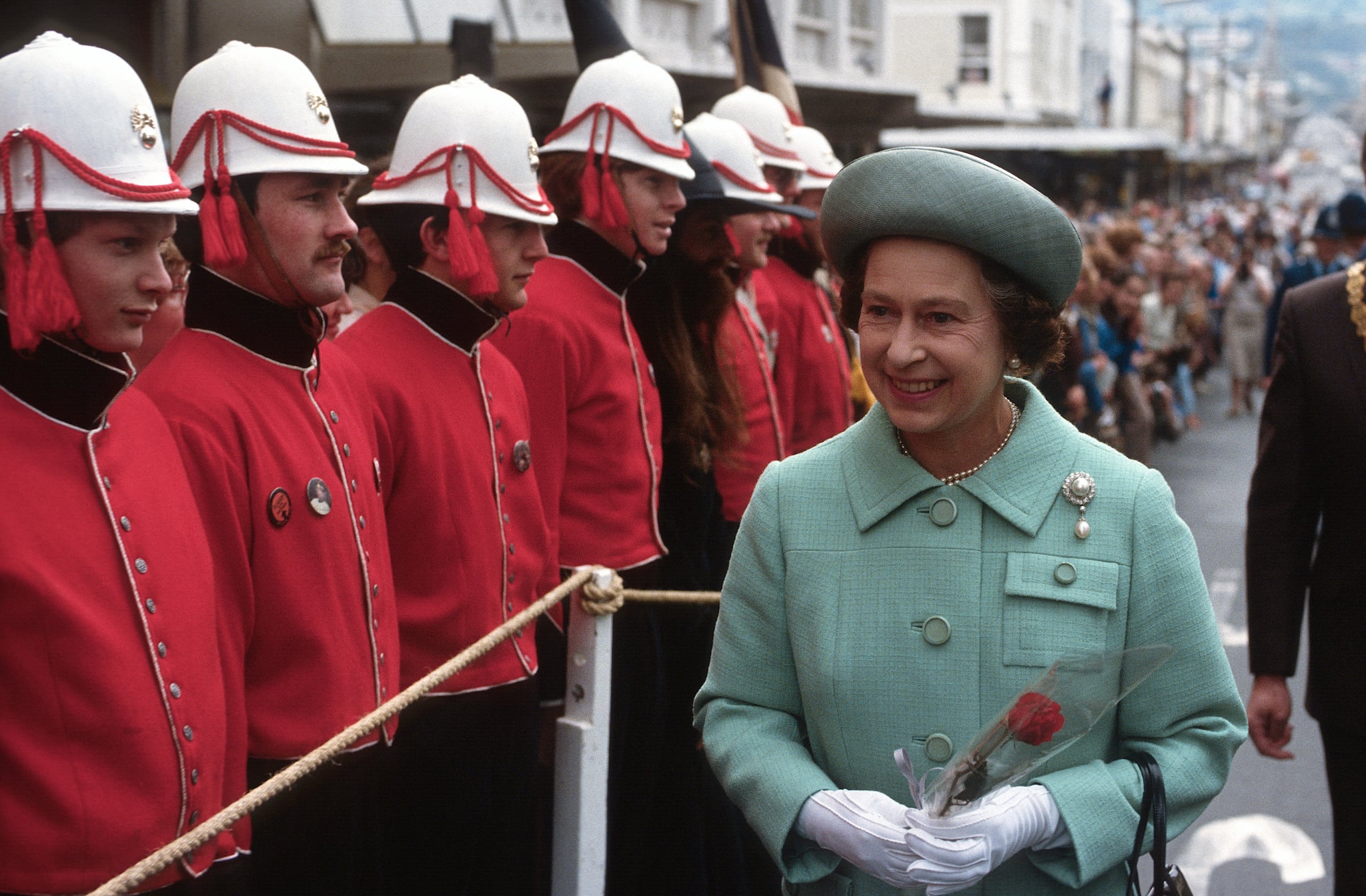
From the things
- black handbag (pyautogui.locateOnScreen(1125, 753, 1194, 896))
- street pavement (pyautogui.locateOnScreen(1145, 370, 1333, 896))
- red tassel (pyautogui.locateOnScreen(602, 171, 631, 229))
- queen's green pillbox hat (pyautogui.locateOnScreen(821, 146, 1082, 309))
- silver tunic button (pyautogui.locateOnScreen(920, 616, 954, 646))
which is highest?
queen's green pillbox hat (pyautogui.locateOnScreen(821, 146, 1082, 309))

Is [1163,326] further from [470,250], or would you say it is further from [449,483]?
[449,483]

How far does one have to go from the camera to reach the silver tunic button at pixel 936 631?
2285 mm

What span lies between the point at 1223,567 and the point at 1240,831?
4.85 metres

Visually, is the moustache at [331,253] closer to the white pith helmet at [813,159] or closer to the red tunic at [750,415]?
the red tunic at [750,415]

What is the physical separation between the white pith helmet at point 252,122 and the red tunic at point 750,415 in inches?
92.7

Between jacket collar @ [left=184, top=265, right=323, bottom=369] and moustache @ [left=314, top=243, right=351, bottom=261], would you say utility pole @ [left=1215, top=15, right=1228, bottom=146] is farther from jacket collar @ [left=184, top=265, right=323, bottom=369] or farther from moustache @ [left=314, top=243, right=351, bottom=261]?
jacket collar @ [left=184, top=265, right=323, bottom=369]

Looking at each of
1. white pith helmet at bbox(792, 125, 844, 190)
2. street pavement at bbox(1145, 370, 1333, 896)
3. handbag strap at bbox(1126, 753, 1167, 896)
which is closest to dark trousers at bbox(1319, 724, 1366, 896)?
street pavement at bbox(1145, 370, 1333, 896)

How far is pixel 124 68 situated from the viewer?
8.52 feet

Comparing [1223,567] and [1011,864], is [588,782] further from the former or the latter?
[1223,567]

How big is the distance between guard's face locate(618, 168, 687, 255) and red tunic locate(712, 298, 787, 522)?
0.72m

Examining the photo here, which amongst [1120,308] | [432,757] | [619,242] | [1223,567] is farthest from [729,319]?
[1120,308]

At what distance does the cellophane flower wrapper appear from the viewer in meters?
2.12

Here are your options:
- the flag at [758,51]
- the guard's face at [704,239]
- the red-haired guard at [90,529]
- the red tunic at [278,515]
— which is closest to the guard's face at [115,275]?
the red-haired guard at [90,529]

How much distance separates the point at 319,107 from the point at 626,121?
62.2 inches
